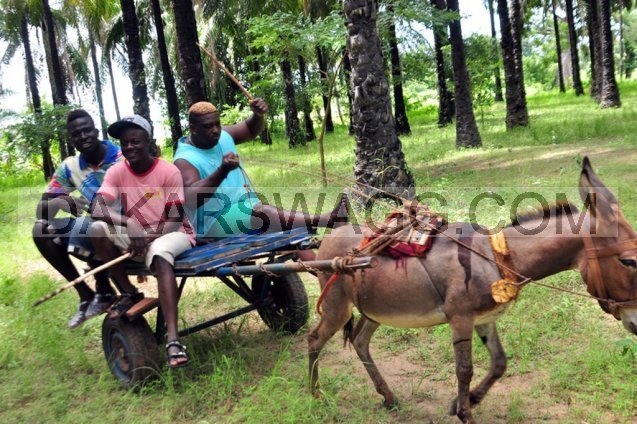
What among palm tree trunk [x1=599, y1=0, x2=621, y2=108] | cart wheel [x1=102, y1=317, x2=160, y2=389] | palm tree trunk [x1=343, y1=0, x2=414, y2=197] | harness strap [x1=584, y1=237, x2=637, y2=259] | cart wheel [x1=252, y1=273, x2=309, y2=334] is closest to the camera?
harness strap [x1=584, y1=237, x2=637, y2=259]

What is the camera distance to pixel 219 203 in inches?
200

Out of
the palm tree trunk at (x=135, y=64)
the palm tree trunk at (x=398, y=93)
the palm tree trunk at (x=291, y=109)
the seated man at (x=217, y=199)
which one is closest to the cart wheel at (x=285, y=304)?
the seated man at (x=217, y=199)

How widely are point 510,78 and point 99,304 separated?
13042 mm

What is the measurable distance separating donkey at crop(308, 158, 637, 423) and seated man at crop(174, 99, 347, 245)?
91 cm

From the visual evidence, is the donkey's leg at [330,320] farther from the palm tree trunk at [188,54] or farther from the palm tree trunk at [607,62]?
the palm tree trunk at [607,62]

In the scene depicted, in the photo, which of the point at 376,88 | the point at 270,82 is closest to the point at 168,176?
the point at 376,88

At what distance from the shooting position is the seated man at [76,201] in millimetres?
5168

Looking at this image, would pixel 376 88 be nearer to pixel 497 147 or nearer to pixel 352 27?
pixel 352 27

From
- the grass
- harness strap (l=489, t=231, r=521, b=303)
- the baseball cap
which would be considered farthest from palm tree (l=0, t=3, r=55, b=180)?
harness strap (l=489, t=231, r=521, b=303)

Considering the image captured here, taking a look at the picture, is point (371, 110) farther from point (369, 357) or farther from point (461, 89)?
point (461, 89)

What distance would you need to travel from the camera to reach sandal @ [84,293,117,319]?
497 cm

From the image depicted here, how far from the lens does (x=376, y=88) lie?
8898 mm

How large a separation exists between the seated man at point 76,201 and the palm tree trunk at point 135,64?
795 centimetres

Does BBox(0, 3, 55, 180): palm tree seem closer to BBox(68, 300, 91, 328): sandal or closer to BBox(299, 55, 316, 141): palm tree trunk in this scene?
BBox(299, 55, 316, 141): palm tree trunk
